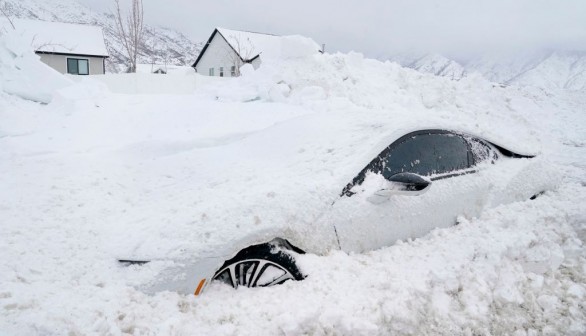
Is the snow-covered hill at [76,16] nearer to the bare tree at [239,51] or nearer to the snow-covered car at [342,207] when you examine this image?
the bare tree at [239,51]

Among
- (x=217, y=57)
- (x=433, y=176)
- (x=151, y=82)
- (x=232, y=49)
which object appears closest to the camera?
(x=433, y=176)

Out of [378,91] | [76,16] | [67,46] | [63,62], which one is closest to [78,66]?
[63,62]

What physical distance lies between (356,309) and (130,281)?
58.3 inches

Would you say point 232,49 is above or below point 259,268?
above

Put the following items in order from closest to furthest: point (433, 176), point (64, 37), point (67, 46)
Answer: point (433, 176) < point (67, 46) < point (64, 37)

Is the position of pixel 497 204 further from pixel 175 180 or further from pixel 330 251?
pixel 175 180

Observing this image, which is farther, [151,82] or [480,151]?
[151,82]

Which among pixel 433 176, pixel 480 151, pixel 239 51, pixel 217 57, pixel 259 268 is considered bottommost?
pixel 259 268

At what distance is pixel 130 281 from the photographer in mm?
2396

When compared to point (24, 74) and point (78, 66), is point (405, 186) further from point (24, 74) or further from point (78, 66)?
point (78, 66)

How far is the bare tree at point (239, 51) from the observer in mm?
31081

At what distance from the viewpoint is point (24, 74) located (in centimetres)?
Answer: 743

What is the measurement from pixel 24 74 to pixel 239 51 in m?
24.8

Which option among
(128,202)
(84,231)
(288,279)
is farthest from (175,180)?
(288,279)
